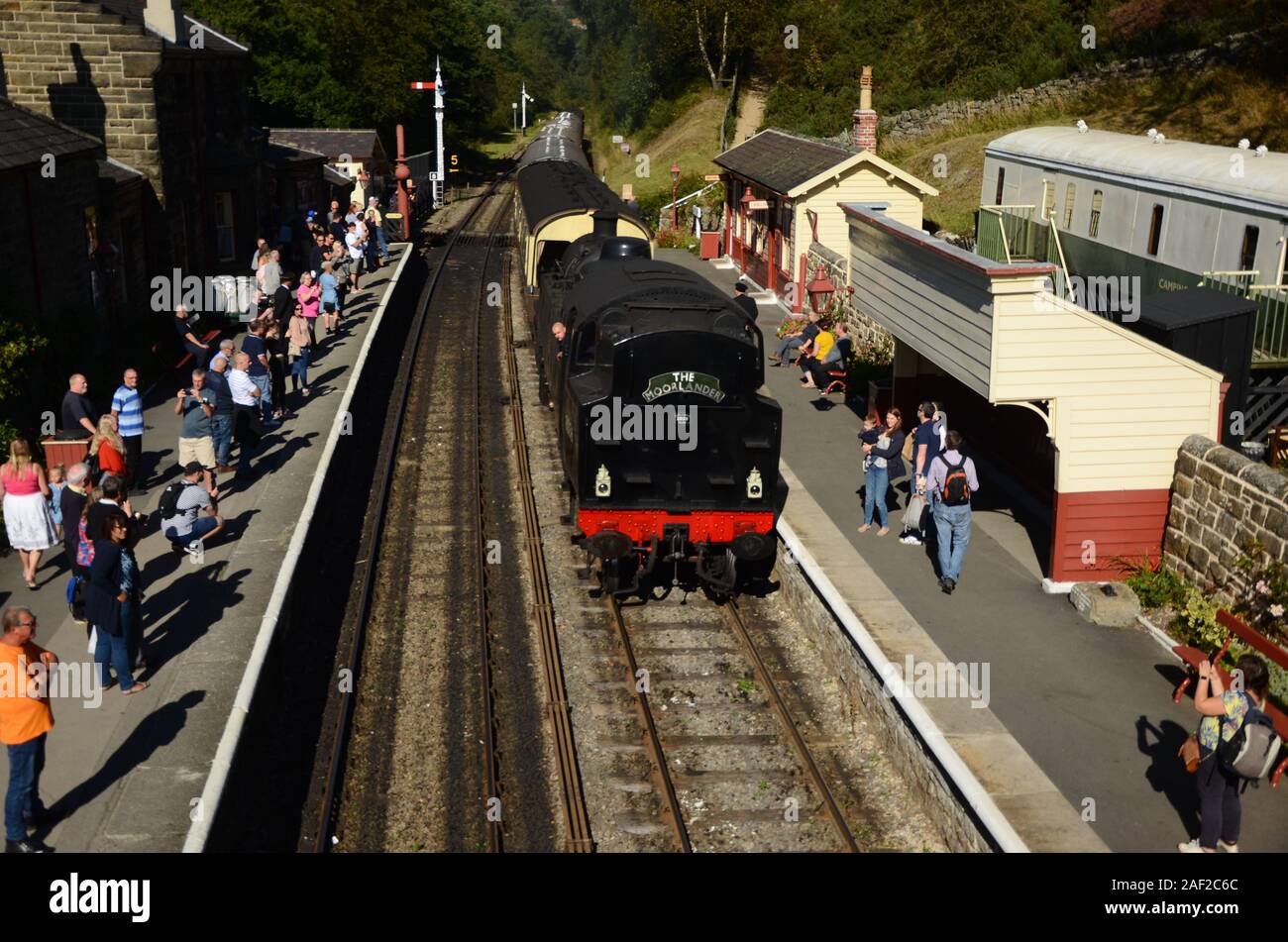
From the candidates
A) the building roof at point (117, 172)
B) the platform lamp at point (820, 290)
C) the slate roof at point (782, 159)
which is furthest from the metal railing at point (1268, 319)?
the building roof at point (117, 172)

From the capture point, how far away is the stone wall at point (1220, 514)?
12133 millimetres

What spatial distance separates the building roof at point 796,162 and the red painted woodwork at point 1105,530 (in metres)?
16.7

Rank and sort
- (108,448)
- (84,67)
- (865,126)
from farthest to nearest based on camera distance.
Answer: (865,126) < (84,67) < (108,448)

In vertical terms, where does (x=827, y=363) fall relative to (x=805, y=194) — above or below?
below

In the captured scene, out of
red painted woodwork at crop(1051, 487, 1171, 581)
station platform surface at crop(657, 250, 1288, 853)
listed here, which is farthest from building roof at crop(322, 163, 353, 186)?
red painted woodwork at crop(1051, 487, 1171, 581)

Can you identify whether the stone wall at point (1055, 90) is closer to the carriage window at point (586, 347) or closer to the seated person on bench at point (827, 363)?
the seated person on bench at point (827, 363)

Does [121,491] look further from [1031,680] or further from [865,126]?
[865,126]

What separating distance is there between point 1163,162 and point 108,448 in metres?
15.9

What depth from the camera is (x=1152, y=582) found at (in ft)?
46.1

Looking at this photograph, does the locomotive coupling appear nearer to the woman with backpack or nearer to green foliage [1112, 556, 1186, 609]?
green foliage [1112, 556, 1186, 609]

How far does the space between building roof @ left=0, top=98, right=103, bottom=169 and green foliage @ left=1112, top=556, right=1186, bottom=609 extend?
15289mm

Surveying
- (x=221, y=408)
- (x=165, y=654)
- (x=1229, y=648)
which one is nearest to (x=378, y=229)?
(x=221, y=408)

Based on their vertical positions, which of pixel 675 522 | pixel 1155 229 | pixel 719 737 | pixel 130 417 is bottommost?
pixel 719 737
